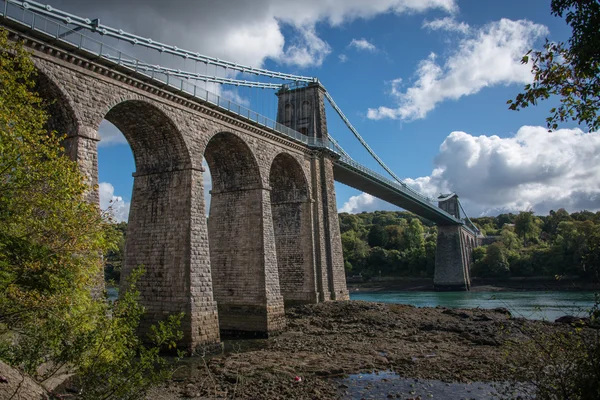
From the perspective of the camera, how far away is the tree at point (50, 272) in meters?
6.25

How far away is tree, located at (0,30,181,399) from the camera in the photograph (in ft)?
20.5

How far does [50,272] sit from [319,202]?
19356mm

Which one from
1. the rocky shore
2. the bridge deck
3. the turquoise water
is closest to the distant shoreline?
the turquoise water

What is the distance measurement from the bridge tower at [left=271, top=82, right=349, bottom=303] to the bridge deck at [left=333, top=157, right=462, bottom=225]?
9.64 ft

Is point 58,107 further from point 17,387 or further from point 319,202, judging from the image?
point 319,202

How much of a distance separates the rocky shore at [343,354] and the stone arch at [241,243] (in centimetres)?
155

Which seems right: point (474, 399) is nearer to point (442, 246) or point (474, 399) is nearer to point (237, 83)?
point (237, 83)

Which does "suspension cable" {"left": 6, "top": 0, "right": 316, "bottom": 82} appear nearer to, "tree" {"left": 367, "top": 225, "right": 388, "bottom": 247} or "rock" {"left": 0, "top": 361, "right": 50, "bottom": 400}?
"rock" {"left": 0, "top": 361, "right": 50, "bottom": 400}

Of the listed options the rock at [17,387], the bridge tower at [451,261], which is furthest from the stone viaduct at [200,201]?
the bridge tower at [451,261]

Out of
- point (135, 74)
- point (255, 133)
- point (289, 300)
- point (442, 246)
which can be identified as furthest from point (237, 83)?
point (442, 246)

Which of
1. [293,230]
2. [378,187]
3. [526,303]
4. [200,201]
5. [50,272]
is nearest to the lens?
[50,272]

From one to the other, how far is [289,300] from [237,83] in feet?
38.6

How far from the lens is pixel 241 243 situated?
2045cm

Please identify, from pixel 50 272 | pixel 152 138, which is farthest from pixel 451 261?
pixel 50 272
